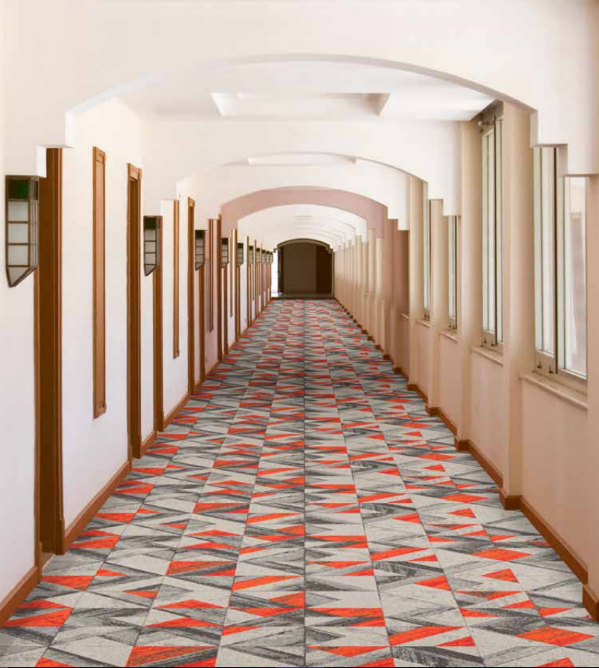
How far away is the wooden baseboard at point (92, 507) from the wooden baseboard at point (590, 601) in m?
2.85

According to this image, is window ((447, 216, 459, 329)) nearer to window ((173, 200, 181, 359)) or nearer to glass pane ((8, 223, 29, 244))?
window ((173, 200, 181, 359))

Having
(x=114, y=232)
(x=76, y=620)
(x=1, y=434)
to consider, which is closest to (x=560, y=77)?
(x=1, y=434)

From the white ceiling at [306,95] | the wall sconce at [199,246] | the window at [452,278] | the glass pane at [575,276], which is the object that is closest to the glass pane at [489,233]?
the white ceiling at [306,95]

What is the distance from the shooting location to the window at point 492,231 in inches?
337

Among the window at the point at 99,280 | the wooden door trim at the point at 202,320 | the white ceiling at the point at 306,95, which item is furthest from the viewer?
the wooden door trim at the point at 202,320

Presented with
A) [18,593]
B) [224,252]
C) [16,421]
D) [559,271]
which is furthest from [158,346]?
[224,252]

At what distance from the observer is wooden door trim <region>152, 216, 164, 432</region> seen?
9711 millimetres

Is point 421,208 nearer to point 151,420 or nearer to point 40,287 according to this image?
point 151,420

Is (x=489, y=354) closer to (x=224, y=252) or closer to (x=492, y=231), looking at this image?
(x=492, y=231)

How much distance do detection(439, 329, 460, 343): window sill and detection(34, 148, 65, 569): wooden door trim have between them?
4580 millimetres

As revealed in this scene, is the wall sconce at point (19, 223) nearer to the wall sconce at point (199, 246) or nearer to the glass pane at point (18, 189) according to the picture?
the glass pane at point (18, 189)

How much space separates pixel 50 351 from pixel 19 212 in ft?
3.88

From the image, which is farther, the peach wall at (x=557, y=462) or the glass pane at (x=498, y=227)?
the glass pane at (x=498, y=227)

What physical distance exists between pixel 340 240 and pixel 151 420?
27126 mm
